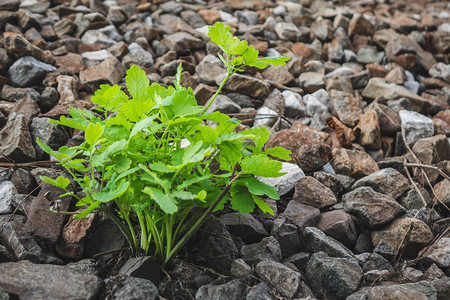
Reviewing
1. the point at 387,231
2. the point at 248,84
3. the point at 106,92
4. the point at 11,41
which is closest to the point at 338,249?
the point at 387,231

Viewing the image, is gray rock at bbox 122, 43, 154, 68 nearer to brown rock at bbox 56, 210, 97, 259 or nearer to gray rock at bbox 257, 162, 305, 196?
gray rock at bbox 257, 162, 305, 196

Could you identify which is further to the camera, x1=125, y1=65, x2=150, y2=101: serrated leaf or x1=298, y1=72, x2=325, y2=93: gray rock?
x1=298, y1=72, x2=325, y2=93: gray rock

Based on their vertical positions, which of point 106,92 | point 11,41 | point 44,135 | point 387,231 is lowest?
point 387,231

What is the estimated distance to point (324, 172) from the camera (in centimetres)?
214

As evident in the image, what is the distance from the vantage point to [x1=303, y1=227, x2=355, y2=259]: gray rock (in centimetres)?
158

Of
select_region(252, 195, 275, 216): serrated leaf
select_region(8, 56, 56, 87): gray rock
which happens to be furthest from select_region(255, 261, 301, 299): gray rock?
select_region(8, 56, 56, 87): gray rock

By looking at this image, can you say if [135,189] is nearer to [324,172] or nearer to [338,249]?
[338,249]

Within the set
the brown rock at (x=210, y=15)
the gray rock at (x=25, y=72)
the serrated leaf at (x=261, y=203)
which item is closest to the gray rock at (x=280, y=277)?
the serrated leaf at (x=261, y=203)

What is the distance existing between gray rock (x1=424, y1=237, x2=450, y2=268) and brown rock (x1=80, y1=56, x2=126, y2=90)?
87.3 inches

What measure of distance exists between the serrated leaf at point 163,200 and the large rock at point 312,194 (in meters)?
1.07

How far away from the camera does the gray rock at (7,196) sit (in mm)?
1591

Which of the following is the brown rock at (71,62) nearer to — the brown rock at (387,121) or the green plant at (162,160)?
the green plant at (162,160)

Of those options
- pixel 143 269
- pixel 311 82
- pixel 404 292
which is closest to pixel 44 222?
pixel 143 269

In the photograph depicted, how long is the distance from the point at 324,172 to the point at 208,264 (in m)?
0.97
